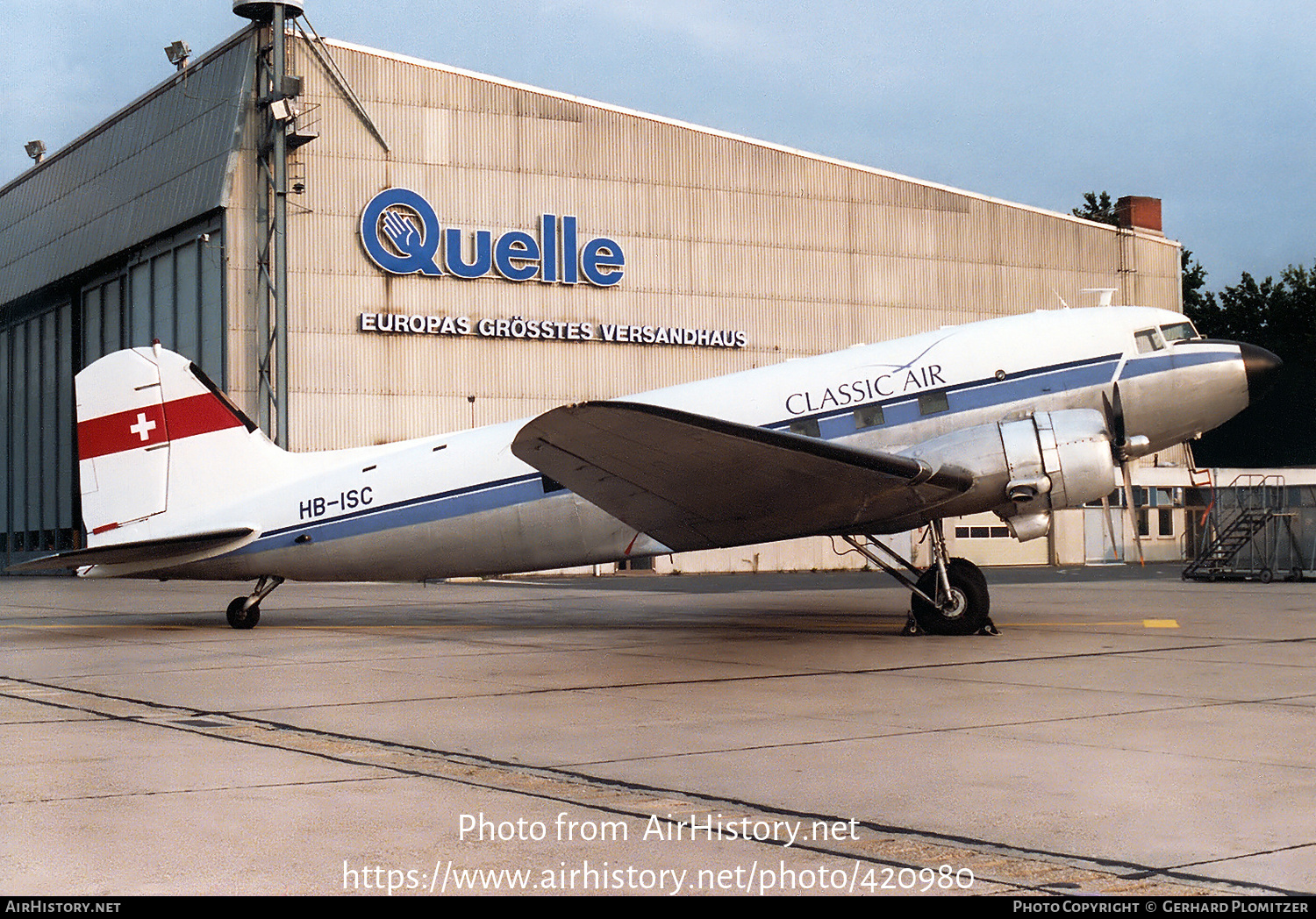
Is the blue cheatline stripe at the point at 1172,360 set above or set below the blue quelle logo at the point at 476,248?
below

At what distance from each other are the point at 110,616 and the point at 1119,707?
1835 cm

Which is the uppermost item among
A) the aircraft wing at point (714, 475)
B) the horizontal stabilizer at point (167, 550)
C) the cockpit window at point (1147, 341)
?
the cockpit window at point (1147, 341)

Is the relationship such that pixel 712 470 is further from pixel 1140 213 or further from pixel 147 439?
pixel 1140 213

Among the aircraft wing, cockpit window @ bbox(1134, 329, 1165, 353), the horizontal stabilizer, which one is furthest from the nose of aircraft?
the horizontal stabilizer

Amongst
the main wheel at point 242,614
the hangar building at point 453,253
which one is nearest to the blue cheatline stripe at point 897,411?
the main wheel at point 242,614

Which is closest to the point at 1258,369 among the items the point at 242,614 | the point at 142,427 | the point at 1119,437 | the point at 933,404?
the point at 1119,437

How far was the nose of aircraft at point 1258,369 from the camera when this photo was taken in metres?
16.1

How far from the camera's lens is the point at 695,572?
4191 centimetres

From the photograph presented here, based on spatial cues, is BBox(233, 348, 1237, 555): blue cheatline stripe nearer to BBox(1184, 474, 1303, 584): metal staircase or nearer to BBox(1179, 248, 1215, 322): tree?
BBox(1184, 474, 1303, 584): metal staircase

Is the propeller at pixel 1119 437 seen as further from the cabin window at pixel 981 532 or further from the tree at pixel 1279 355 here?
the tree at pixel 1279 355

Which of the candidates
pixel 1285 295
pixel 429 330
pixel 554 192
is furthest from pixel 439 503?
pixel 1285 295

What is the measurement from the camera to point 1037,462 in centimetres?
1477

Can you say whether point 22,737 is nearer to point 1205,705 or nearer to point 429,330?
point 1205,705

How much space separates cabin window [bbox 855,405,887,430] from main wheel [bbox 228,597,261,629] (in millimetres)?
8828
